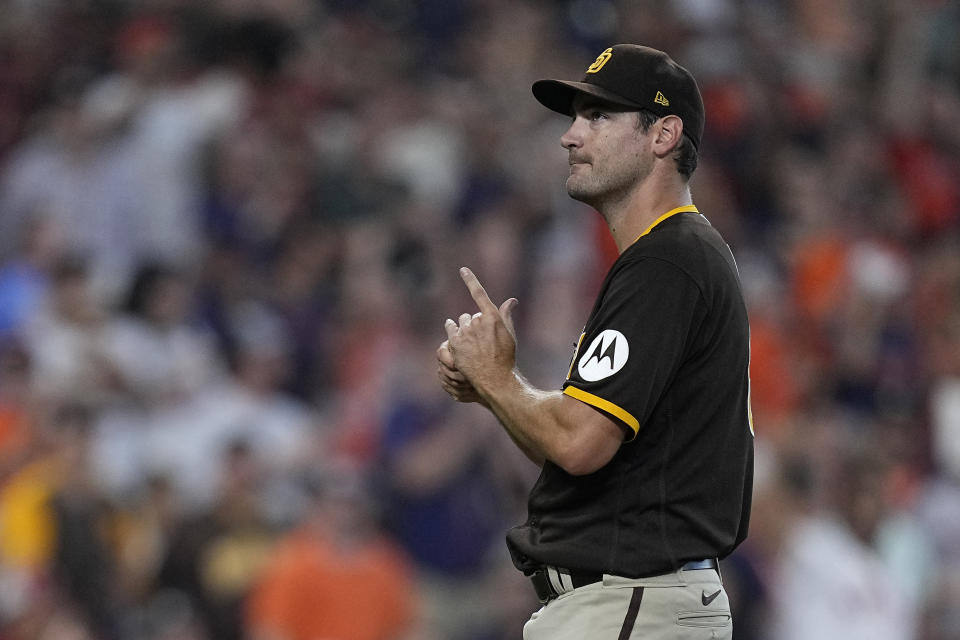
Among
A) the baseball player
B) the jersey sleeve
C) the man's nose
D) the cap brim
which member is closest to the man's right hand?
the baseball player

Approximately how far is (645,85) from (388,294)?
17.8 feet

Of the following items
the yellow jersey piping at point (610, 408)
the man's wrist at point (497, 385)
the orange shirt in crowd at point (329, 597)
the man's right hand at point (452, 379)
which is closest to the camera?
the yellow jersey piping at point (610, 408)

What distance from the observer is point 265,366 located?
8688 mm

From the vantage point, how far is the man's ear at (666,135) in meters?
3.62

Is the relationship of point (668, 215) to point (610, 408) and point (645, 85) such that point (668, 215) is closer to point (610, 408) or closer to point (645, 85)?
point (645, 85)

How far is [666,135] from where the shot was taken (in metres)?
3.62

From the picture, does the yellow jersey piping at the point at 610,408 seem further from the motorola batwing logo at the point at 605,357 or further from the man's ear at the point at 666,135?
the man's ear at the point at 666,135

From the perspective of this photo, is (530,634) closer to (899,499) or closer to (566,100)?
(566,100)

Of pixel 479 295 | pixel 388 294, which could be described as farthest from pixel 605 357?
pixel 388 294

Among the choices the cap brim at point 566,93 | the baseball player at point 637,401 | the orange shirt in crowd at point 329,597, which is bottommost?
the orange shirt in crowd at point 329,597

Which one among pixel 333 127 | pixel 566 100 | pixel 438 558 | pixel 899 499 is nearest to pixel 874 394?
pixel 899 499

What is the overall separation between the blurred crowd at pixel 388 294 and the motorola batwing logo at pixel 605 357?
13.3ft

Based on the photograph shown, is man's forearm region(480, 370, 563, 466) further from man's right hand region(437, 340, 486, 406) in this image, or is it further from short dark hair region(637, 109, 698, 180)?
short dark hair region(637, 109, 698, 180)

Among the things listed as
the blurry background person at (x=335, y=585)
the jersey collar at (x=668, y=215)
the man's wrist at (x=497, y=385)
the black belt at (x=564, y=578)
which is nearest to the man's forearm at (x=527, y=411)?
the man's wrist at (x=497, y=385)
